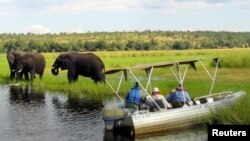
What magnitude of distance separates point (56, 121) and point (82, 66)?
53.6 feet

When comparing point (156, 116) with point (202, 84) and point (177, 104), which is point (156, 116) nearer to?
point (177, 104)

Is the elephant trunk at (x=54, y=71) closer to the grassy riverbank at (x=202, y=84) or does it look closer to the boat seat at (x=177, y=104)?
the grassy riverbank at (x=202, y=84)

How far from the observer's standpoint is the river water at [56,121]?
72.9ft

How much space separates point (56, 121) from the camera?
84.5 feet

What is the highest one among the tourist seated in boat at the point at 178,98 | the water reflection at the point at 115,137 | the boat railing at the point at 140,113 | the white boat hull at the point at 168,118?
the tourist seated in boat at the point at 178,98

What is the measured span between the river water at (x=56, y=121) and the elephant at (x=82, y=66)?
222 inches

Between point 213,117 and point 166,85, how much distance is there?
500 inches

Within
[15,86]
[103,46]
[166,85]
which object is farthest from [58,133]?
[103,46]

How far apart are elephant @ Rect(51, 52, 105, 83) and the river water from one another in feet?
18.5

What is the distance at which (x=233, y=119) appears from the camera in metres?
21.4

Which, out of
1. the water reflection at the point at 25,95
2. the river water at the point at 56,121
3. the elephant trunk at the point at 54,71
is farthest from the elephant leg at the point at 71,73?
the river water at the point at 56,121

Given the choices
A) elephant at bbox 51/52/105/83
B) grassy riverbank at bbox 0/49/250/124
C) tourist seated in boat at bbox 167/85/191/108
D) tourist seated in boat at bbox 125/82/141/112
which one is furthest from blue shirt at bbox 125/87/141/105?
elephant at bbox 51/52/105/83

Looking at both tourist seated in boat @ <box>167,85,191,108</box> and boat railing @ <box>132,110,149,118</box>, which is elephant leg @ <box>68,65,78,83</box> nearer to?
tourist seated in boat @ <box>167,85,191,108</box>

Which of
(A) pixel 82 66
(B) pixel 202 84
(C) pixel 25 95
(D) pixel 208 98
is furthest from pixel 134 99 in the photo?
(A) pixel 82 66
